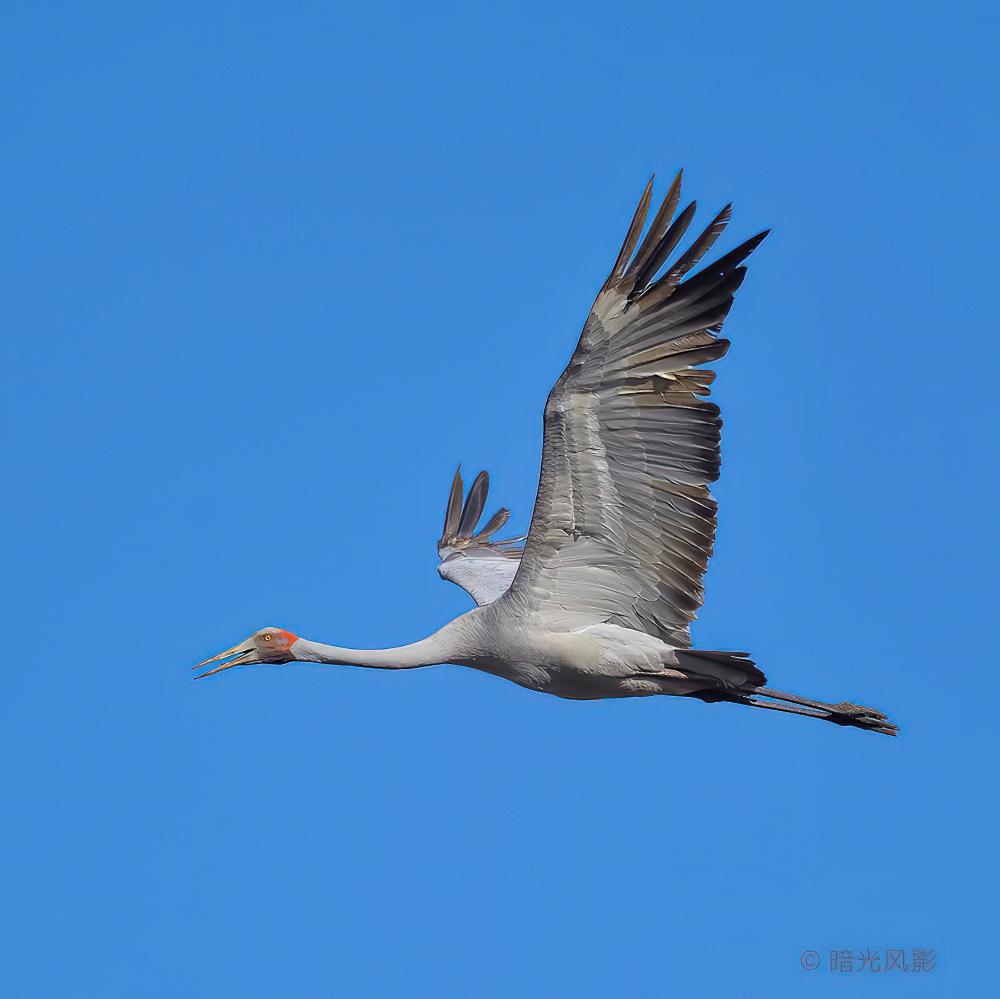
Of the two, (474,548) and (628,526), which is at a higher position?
(474,548)

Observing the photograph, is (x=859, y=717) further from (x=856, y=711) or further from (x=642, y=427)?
(x=642, y=427)

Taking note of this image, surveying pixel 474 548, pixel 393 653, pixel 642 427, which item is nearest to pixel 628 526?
pixel 642 427

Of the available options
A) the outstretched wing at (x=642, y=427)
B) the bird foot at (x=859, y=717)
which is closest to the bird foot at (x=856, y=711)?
the bird foot at (x=859, y=717)

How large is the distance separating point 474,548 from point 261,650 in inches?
171

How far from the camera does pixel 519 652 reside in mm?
14125

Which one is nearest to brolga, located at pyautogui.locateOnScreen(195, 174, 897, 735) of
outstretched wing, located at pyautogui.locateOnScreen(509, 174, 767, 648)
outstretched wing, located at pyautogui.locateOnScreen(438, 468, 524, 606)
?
outstretched wing, located at pyautogui.locateOnScreen(509, 174, 767, 648)

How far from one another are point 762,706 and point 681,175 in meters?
4.81

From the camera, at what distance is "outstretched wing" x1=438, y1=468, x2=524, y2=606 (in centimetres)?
1764

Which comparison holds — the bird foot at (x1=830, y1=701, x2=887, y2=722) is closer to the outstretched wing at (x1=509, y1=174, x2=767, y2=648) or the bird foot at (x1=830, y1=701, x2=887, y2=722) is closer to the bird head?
the outstretched wing at (x1=509, y1=174, x2=767, y2=648)

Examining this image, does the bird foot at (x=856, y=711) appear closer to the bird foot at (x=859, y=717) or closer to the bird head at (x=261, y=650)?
the bird foot at (x=859, y=717)

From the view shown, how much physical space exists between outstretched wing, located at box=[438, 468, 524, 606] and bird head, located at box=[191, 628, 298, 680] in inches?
108

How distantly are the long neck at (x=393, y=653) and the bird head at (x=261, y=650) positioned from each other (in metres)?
0.09

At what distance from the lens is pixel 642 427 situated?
13.1 m

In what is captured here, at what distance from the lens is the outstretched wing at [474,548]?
57.9 feet
